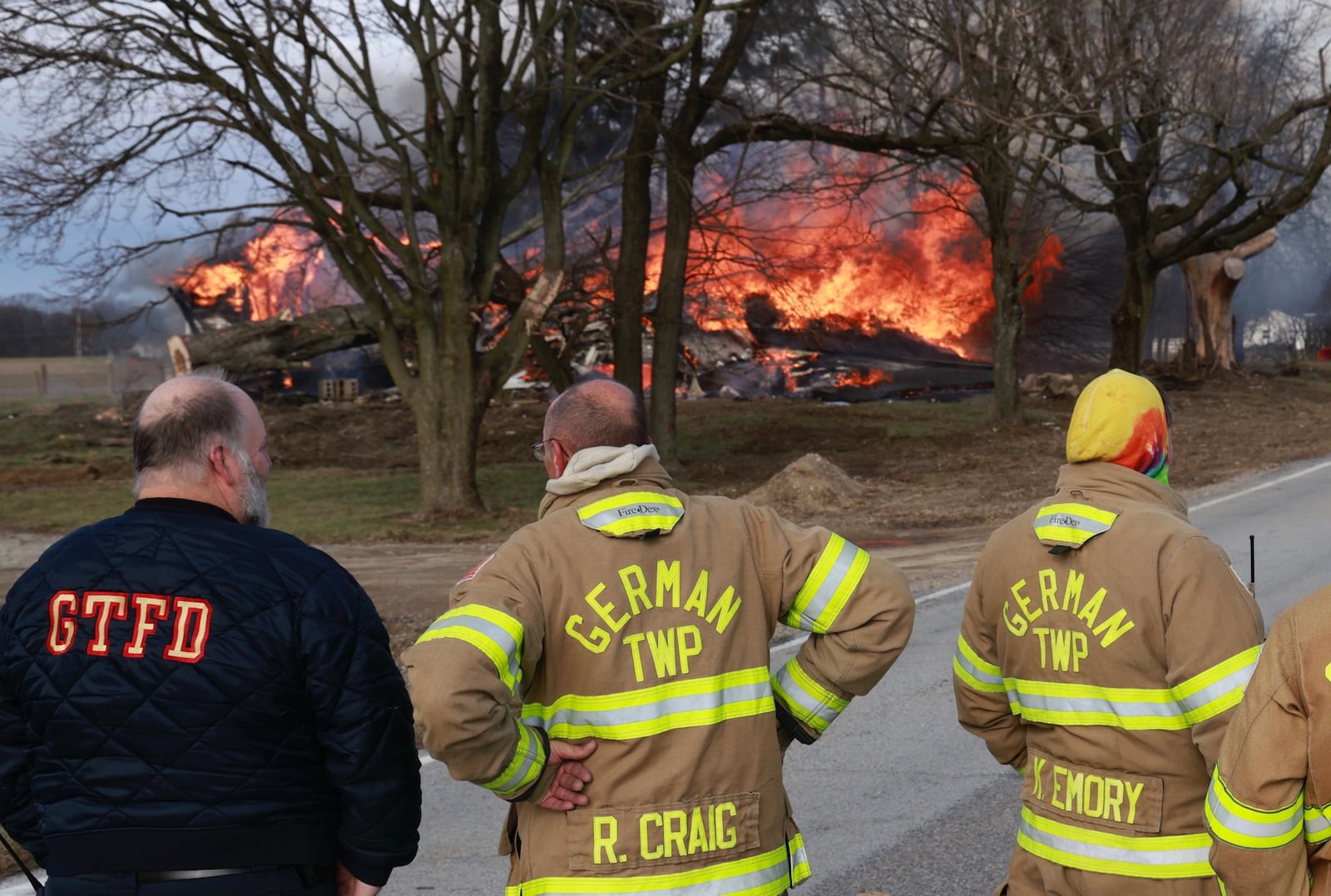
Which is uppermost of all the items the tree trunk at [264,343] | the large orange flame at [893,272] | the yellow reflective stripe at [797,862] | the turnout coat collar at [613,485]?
the large orange flame at [893,272]

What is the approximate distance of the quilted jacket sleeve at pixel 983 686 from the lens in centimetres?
333

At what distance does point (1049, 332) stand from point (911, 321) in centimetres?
691

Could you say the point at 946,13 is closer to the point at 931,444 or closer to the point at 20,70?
the point at 931,444

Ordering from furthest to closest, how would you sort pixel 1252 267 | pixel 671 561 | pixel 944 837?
pixel 1252 267
pixel 944 837
pixel 671 561

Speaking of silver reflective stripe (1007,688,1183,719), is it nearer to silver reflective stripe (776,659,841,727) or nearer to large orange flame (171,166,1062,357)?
silver reflective stripe (776,659,841,727)

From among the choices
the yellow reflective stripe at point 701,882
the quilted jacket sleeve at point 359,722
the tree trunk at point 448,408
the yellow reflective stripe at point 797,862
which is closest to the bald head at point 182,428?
the quilted jacket sleeve at point 359,722

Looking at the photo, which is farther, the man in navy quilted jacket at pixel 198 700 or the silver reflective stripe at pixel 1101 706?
the silver reflective stripe at pixel 1101 706

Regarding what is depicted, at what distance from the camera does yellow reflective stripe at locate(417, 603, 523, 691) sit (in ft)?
8.63

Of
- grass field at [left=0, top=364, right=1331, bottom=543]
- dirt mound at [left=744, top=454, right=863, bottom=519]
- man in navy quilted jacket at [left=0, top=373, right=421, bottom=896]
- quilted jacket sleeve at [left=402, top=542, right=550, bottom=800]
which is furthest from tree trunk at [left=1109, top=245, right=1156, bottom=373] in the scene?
man in navy quilted jacket at [left=0, top=373, right=421, bottom=896]

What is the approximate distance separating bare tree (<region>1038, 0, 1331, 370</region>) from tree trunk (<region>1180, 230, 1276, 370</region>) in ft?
18.3

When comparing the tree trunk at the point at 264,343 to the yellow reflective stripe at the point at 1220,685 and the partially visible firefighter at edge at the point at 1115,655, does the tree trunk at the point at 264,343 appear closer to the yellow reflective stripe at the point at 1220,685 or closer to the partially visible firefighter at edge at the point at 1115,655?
the partially visible firefighter at edge at the point at 1115,655

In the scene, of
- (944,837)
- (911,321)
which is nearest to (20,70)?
(944,837)

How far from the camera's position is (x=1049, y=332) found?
4325 cm

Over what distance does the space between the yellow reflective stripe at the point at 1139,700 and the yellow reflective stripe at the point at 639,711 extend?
0.81 meters
